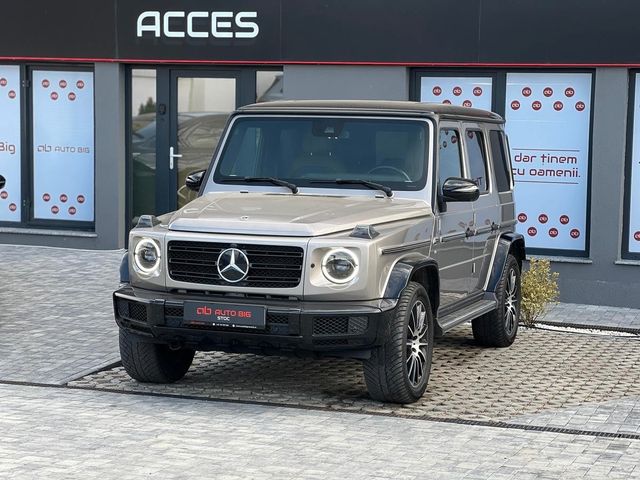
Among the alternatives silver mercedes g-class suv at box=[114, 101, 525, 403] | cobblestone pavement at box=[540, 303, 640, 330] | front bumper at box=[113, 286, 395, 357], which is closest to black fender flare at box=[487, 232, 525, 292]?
silver mercedes g-class suv at box=[114, 101, 525, 403]

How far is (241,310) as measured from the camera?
7965 mm

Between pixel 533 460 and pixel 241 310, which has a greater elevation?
pixel 241 310

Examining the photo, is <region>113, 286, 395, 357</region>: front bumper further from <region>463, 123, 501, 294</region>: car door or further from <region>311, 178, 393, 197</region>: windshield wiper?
<region>463, 123, 501, 294</region>: car door

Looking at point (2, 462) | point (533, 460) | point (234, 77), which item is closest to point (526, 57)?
point (234, 77)

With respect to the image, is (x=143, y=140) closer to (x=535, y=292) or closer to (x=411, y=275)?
(x=535, y=292)

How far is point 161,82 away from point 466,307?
7244mm

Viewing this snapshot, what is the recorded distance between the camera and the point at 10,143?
16625 mm

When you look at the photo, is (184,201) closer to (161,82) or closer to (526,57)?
(161,82)

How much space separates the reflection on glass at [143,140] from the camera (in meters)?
16.0

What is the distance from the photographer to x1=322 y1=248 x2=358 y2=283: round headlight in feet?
25.9

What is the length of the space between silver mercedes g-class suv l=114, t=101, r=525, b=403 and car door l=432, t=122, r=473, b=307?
2cm

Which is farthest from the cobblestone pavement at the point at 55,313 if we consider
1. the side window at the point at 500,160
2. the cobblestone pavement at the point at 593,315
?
the cobblestone pavement at the point at 593,315

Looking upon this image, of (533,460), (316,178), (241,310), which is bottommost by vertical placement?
(533,460)

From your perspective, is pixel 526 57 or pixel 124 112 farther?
pixel 124 112
